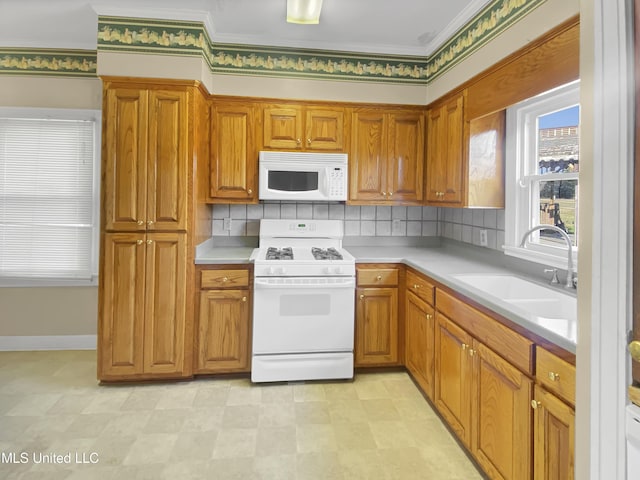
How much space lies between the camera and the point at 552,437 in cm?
128

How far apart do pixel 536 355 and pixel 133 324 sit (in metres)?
2.34

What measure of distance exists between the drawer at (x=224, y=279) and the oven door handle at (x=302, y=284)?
0.36ft

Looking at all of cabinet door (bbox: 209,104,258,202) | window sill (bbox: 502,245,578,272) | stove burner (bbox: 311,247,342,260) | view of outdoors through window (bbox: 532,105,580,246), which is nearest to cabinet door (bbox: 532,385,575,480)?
window sill (bbox: 502,245,578,272)

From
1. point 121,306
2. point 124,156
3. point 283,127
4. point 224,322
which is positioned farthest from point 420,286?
point 124,156

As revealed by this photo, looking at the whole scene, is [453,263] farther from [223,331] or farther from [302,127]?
[223,331]

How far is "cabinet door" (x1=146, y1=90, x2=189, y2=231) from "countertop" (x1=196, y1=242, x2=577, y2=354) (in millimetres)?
339

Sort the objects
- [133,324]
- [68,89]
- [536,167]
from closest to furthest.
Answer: [536,167], [133,324], [68,89]

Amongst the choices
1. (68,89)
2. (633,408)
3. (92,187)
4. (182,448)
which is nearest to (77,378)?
(182,448)

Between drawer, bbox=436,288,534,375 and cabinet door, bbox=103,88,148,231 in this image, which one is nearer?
drawer, bbox=436,288,534,375

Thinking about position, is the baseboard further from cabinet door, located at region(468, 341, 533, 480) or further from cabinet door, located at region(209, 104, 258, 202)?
cabinet door, located at region(468, 341, 533, 480)

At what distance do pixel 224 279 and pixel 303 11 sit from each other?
5.83ft

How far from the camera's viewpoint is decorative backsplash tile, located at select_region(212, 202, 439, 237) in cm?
327

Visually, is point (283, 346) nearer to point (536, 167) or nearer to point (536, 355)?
point (536, 355)

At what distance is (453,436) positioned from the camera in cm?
208
